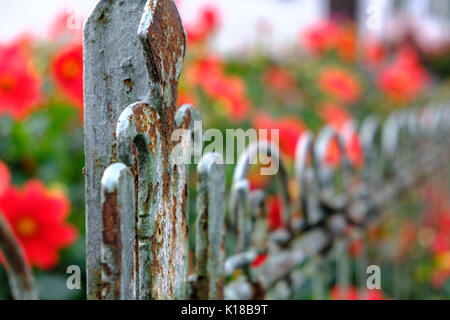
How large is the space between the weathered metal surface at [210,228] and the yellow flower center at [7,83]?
2.16ft

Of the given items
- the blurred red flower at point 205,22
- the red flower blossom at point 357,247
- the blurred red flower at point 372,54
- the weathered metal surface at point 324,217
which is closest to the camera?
the weathered metal surface at point 324,217

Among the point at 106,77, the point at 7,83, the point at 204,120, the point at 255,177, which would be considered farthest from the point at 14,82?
the point at 106,77

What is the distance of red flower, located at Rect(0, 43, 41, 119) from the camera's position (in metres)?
1.05

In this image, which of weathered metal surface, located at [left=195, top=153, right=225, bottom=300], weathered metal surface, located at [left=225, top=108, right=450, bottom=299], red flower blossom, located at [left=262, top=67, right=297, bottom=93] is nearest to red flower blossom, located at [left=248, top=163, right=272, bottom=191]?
weathered metal surface, located at [left=225, top=108, right=450, bottom=299]

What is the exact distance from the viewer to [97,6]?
0.42 m

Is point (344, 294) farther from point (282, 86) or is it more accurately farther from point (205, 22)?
point (282, 86)

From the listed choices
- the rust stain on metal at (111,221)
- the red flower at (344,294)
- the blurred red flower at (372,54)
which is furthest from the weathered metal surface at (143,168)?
the blurred red flower at (372,54)

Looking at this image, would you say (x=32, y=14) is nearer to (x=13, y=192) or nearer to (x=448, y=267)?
(x=13, y=192)

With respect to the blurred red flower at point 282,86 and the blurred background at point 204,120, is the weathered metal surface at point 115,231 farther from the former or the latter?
the blurred red flower at point 282,86

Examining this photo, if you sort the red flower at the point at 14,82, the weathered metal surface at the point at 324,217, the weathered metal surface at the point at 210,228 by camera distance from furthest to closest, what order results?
1. the red flower at the point at 14,82
2. the weathered metal surface at the point at 324,217
3. the weathered metal surface at the point at 210,228

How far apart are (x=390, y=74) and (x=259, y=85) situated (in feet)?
2.24

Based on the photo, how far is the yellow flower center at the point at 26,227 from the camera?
0.90 metres
